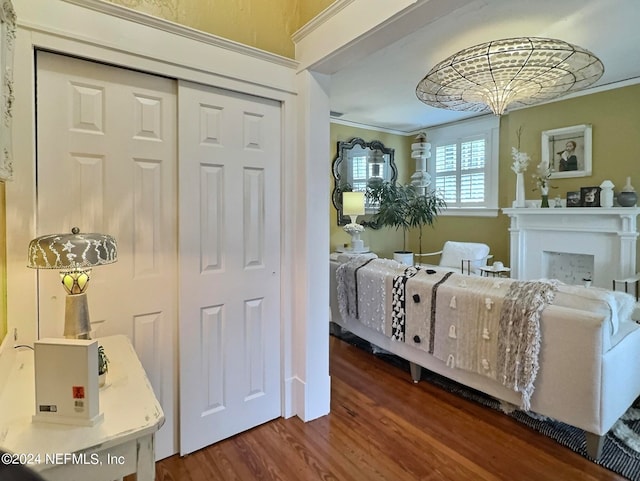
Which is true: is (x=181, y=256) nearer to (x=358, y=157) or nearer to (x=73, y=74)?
(x=73, y=74)

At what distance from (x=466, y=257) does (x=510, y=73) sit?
8.24 feet

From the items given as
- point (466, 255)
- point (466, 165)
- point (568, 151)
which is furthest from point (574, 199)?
point (466, 165)

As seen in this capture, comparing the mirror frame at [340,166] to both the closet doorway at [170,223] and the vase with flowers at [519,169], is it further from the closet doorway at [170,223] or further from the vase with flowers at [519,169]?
the closet doorway at [170,223]

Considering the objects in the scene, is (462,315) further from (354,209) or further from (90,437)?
(354,209)

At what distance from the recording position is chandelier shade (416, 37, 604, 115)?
7.46 ft

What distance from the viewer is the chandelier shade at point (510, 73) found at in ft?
7.46

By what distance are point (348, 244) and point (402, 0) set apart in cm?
364

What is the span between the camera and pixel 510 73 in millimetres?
2557

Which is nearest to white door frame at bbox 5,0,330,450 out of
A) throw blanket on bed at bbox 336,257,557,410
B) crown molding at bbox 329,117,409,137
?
throw blanket on bed at bbox 336,257,557,410

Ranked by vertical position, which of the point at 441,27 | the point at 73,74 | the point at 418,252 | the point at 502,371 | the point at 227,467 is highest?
the point at 441,27

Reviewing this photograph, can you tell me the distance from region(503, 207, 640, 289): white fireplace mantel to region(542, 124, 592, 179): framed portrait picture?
0.52 metres

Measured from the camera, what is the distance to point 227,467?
179 centimetres

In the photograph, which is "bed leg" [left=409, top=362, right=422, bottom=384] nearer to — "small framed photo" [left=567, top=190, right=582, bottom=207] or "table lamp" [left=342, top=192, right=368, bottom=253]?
"table lamp" [left=342, top=192, right=368, bottom=253]

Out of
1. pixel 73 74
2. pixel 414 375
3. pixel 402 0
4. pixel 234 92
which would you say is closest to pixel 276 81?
pixel 234 92
